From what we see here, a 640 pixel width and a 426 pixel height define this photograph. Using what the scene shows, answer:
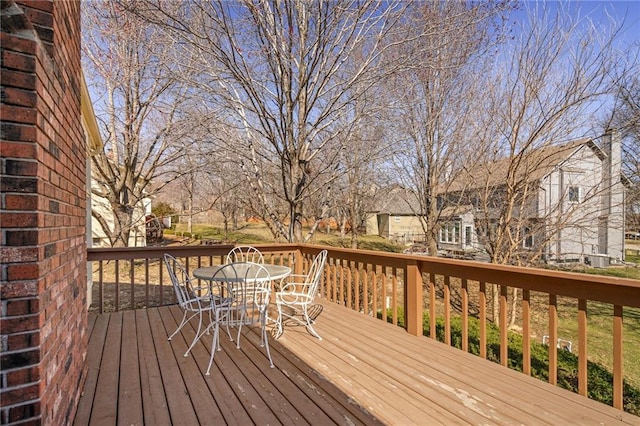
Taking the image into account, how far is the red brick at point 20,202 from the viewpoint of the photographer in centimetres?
121

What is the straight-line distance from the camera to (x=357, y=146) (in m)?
8.15

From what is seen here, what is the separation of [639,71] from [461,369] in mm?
5942

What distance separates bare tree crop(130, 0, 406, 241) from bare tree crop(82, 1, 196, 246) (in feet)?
6.31

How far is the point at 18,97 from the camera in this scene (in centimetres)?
125

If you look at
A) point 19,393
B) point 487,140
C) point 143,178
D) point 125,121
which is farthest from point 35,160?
point 143,178

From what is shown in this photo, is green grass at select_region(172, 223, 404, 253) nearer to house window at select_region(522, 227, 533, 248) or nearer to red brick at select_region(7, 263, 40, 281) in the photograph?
house window at select_region(522, 227, 533, 248)

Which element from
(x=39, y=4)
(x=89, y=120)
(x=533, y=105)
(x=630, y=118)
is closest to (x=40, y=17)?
(x=39, y=4)

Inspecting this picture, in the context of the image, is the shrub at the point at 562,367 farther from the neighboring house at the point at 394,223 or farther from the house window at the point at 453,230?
the neighboring house at the point at 394,223

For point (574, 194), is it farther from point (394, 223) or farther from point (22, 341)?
point (394, 223)

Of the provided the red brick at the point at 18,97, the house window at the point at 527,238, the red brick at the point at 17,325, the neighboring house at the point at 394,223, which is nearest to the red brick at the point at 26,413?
the red brick at the point at 17,325

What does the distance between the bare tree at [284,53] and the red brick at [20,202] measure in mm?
4646

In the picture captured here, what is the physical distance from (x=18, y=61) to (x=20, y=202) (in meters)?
0.52

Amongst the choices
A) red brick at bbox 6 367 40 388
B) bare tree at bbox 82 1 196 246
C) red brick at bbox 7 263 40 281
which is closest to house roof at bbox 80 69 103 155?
bare tree at bbox 82 1 196 246

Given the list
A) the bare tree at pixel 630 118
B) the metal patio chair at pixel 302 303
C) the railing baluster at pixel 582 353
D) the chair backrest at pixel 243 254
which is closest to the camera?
the railing baluster at pixel 582 353
